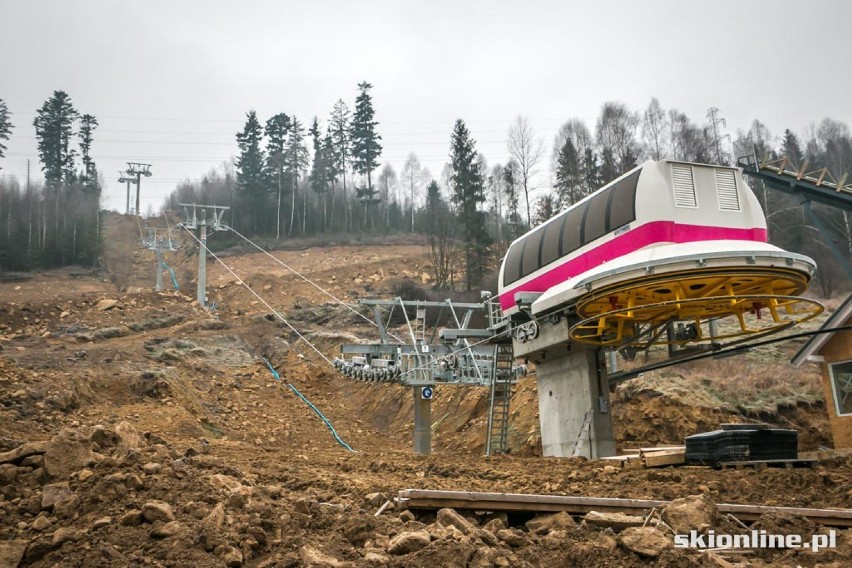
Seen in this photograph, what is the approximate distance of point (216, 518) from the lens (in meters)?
7.49

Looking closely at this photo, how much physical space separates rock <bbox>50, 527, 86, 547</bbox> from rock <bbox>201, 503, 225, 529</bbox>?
116 centimetres

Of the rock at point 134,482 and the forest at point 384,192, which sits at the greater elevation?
the forest at point 384,192

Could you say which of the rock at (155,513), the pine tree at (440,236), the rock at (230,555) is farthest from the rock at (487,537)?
Result: the pine tree at (440,236)

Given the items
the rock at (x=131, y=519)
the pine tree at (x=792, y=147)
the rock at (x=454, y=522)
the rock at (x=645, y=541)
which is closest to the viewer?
the rock at (x=645, y=541)

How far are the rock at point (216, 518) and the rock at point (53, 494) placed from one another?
5.96 ft

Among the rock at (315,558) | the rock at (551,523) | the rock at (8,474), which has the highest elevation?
the rock at (8,474)

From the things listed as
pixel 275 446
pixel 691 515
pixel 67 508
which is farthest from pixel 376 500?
pixel 275 446

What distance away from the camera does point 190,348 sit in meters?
Answer: 35.6

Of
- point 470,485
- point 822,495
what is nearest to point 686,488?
point 822,495

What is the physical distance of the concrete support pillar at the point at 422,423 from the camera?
24.9m

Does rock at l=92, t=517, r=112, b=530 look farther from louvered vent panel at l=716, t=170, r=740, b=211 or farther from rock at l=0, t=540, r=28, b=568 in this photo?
louvered vent panel at l=716, t=170, r=740, b=211

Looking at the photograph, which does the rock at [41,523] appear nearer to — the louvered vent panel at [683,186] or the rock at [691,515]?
the rock at [691,515]

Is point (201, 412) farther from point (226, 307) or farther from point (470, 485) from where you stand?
point (226, 307)

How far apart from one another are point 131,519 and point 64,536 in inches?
25.1
